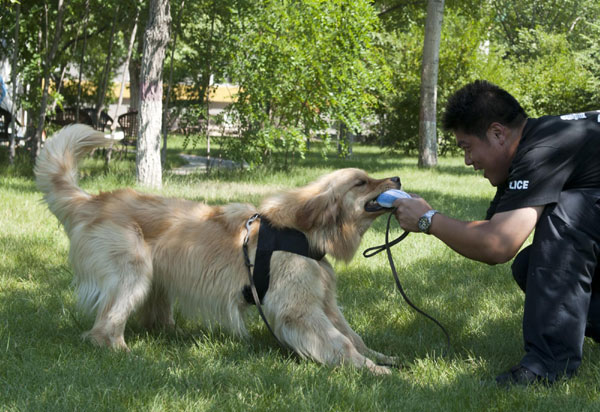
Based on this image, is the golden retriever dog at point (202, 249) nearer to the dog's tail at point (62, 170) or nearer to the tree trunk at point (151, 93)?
the dog's tail at point (62, 170)

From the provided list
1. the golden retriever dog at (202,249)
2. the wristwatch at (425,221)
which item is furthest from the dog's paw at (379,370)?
the wristwatch at (425,221)

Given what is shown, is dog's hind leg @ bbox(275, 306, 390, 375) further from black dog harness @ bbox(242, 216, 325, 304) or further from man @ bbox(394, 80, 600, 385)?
man @ bbox(394, 80, 600, 385)

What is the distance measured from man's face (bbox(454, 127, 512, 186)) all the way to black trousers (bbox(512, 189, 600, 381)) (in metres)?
0.42

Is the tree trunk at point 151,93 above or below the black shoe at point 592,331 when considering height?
above

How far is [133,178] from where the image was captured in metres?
10.5

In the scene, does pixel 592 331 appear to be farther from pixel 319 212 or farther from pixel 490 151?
pixel 319 212

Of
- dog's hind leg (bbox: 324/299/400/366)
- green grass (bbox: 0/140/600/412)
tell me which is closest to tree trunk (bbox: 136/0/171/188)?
green grass (bbox: 0/140/600/412)

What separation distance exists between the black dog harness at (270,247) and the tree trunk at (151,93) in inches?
256

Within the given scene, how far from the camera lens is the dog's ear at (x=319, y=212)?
3949 millimetres

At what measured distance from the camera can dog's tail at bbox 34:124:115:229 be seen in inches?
168

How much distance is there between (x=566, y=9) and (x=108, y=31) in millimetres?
35124

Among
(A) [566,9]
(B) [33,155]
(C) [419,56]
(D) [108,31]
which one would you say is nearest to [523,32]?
(A) [566,9]

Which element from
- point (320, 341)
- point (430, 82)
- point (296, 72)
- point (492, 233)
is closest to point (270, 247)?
point (320, 341)

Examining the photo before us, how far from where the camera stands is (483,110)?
3514 mm
